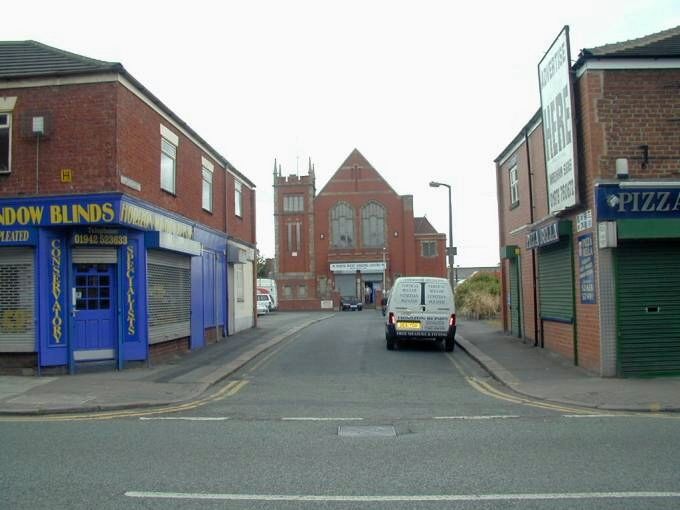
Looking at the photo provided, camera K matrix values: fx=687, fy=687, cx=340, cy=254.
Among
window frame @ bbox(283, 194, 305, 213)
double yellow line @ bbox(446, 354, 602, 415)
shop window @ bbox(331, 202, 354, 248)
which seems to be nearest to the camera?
double yellow line @ bbox(446, 354, 602, 415)

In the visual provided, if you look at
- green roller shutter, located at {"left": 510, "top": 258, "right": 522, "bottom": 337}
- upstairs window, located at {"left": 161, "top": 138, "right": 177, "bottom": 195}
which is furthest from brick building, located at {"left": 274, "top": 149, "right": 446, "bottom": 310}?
upstairs window, located at {"left": 161, "top": 138, "right": 177, "bottom": 195}

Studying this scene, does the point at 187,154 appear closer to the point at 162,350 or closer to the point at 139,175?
the point at 139,175

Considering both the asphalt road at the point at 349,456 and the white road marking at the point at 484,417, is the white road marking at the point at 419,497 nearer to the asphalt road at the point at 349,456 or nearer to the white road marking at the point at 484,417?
the asphalt road at the point at 349,456

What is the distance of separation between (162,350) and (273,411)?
22.6 ft

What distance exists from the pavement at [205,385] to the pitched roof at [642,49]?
6.19 meters

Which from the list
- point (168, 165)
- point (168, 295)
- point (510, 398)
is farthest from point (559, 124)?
point (168, 295)

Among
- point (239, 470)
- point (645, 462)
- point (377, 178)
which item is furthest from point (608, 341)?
point (377, 178)

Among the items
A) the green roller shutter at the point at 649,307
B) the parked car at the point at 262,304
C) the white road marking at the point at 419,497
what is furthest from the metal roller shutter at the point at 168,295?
the parked car at the point at 262,304

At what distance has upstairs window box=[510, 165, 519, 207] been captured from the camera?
20.4m

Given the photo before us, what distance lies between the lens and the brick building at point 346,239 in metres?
70.1

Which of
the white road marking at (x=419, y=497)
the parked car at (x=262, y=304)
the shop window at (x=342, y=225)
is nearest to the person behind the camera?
the white road marking at (x=419, y=497)

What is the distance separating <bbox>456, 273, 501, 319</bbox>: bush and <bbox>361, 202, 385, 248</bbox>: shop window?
115ft

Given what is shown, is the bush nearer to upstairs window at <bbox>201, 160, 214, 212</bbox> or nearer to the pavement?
the pavement

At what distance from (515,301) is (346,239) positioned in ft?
162
